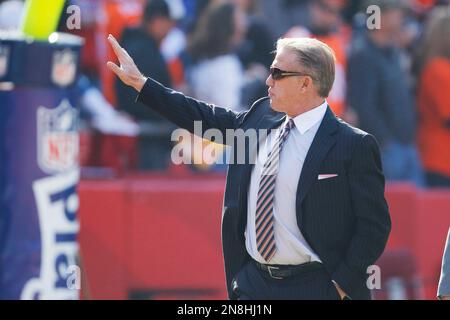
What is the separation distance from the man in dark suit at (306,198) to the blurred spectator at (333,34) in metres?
4.59

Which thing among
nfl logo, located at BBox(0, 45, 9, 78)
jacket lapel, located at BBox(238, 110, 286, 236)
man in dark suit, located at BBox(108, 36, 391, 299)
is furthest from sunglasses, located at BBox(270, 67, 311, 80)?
nfl logo, located at BBox(0, 45, 9, 78)

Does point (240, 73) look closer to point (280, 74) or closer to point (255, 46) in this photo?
point (255, 46)

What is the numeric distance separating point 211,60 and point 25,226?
366 centimetres

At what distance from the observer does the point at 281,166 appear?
19.3 feet

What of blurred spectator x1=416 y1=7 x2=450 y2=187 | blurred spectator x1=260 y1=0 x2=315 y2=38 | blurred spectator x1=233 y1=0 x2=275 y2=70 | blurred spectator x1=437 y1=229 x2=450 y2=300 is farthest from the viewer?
blurred spectator x1=260 y1=0 x2=315 y2=38

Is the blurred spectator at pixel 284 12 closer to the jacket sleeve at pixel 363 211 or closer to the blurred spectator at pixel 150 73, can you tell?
the blurred spectator at pixel 150 73

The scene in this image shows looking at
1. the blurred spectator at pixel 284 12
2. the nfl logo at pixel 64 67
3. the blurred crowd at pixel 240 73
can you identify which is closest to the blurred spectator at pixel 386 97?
the blurred crowd at pixel 240 73

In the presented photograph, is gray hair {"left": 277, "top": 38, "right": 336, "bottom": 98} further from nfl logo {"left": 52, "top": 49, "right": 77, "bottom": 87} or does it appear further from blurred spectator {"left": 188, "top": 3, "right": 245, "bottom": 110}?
blurred spectator {"left": 188, "top": 3, "right": 245, "bottom": 110}

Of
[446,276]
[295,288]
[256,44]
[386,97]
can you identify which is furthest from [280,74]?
[256,44]

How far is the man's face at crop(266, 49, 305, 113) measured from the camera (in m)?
5.87

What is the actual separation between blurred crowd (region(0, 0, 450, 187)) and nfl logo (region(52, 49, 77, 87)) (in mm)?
2665

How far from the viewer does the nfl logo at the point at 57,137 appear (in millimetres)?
7211

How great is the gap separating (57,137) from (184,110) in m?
1.41
